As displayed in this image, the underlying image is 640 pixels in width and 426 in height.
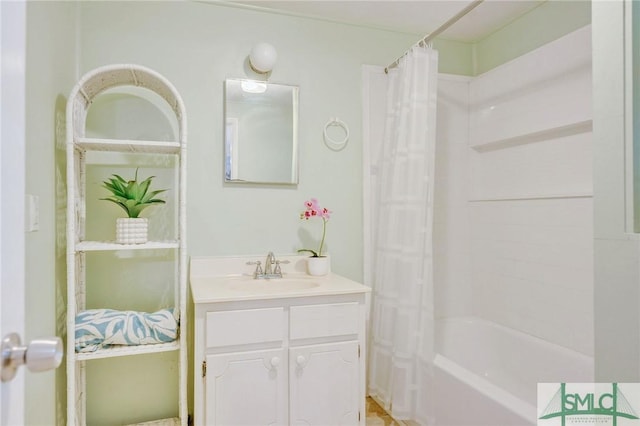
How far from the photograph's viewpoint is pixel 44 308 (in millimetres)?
1395

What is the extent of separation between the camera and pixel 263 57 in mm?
Result: 2115

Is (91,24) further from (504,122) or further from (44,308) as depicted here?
(504,122)

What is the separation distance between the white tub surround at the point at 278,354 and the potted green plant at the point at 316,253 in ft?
0.94

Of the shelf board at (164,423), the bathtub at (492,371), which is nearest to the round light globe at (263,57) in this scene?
the bathtub at (492,371)

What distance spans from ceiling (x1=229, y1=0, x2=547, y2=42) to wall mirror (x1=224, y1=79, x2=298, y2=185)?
0.47 m

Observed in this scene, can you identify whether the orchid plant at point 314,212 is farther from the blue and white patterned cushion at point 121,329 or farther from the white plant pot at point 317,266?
the blue and white patterned cushion at point 121,329

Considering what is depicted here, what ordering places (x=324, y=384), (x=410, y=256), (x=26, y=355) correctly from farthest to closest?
(x=410, y=256) < (x=324, y=384) < (x=26, y=355)

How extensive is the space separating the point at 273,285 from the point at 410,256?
0.75 metres

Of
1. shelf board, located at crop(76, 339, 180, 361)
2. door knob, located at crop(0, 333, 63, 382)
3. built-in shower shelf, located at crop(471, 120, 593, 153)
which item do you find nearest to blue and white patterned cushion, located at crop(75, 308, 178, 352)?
shelf board, located at crop(76, 339, 180, 361)

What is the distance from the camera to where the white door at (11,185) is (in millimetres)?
520

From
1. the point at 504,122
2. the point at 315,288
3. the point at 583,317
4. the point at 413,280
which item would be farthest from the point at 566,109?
the point at 315,288

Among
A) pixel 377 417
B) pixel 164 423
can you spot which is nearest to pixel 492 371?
pixel 377 417

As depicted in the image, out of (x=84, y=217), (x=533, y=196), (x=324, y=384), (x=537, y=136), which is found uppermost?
(x=537, y=136)

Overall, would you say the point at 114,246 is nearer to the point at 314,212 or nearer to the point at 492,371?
the point at 314,212
